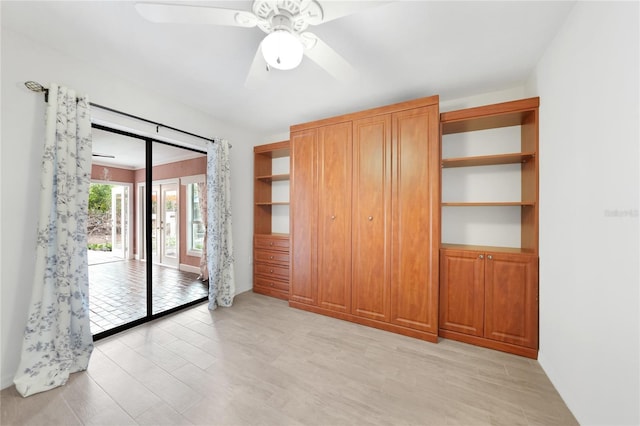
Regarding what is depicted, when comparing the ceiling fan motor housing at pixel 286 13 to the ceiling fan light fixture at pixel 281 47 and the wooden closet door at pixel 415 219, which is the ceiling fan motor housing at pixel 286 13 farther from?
the wooden closet door at pixel 415 219

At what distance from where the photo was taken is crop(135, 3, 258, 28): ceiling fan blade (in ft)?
3.58

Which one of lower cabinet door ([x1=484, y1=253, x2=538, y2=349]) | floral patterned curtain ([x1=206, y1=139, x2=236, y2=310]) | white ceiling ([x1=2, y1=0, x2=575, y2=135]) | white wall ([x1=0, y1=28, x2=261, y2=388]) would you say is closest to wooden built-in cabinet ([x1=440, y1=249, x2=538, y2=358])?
lower cabinet door ([x1=484, y1=253, x2=538, y2=349])

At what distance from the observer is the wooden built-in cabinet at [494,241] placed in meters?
2.12

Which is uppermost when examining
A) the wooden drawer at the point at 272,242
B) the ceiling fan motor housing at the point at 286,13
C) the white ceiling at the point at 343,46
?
the white ceiling at the point at 343,46

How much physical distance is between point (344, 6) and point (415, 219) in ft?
6.25

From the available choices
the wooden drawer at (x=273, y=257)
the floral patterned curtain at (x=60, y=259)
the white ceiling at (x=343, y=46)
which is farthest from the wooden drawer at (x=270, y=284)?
the white ceiling at (x=343, y=46)

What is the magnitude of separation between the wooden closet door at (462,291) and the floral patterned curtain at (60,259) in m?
3.25

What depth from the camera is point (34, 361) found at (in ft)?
5.63

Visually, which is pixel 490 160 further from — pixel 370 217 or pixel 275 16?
pixel 275 16

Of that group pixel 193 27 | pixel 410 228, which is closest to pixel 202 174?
pixel 193 27

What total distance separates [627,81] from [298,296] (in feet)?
10.5

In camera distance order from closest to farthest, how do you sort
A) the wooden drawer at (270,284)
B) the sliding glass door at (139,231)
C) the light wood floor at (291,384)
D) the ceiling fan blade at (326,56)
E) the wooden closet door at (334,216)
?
the ceiling fan blade at (326,56)
the light wood floor at (291,384)
the sliding glass door at (139,231)
the wooden closet door at (334,216)
the wooden drawer at (270,284)

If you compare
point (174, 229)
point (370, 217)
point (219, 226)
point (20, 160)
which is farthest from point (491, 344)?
point (20, 160)

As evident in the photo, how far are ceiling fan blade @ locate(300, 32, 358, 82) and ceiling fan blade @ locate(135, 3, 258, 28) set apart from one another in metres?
0.32
